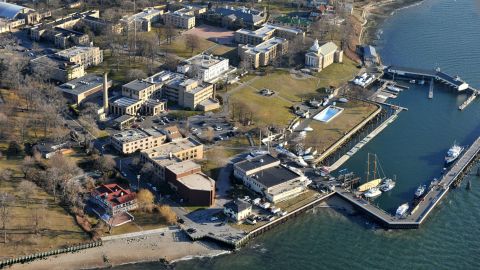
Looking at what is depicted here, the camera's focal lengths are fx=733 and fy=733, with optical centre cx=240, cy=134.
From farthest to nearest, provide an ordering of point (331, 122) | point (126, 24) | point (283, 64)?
point (126, 24) → point (283, 64) → point (331, 122)


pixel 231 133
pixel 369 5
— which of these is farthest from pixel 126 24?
pixel 369 5

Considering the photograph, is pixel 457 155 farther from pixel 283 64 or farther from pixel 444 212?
pixel 283 64

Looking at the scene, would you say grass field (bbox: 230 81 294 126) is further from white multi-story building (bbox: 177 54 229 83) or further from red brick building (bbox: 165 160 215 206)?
red brick building (bbox: 165 160 215 206)

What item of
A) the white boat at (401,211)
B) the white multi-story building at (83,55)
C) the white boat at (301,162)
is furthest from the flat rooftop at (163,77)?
the white boat at (401,211)

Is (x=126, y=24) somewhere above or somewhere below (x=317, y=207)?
above

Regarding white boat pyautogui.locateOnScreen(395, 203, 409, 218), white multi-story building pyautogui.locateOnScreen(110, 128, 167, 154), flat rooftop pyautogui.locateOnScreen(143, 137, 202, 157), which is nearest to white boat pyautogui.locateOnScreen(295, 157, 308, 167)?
flat rooftop pyautogui.locateOnScreen(143, 137, 202, 157)

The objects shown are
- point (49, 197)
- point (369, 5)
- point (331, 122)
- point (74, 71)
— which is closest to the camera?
point (49, 197)

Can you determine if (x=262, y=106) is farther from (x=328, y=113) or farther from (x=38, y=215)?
(x=38, y=215)
